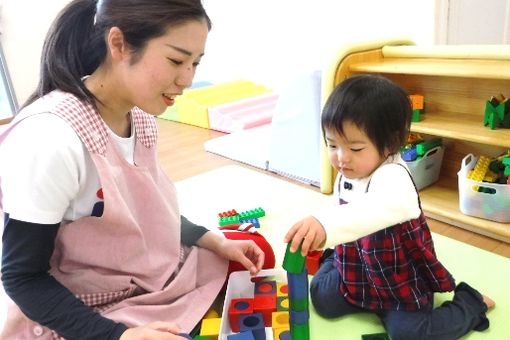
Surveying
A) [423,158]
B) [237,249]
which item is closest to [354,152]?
[237,249]

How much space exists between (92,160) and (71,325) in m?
0.25

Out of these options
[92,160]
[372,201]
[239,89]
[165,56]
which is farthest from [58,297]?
[239,89]

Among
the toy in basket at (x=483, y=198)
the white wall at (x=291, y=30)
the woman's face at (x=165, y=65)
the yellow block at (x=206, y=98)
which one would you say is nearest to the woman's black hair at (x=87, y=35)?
the woman's face at (x=165, y=65)

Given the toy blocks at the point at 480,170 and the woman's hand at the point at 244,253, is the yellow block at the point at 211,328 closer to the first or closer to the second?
the woman's hand at the point at 244,253

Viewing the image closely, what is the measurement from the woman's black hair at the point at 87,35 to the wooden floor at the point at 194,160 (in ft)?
3.20

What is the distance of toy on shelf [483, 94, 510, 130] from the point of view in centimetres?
128

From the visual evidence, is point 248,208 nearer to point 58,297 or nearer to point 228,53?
point 58,297

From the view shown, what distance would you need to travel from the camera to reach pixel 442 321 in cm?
86

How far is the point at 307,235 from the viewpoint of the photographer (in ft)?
2.26

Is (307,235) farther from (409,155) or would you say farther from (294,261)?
(409,155)

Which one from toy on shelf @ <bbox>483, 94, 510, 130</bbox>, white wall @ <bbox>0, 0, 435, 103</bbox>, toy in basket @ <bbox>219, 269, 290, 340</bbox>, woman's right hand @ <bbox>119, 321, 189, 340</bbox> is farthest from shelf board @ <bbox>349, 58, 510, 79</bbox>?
woman's right hand @ <bbox>119, 321, 189, 340</bbox>

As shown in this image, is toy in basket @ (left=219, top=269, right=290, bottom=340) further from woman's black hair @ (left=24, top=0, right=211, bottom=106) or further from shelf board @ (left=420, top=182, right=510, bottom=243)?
shelf board @ (left=420, top=182, right=510, bottom=243)

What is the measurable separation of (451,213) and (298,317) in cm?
79

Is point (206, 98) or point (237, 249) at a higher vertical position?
point (237, 249)
